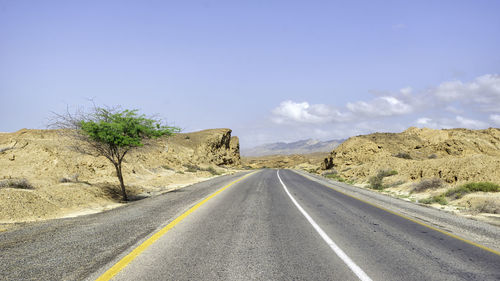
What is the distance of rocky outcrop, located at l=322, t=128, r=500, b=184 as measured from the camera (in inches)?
771

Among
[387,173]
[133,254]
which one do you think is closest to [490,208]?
[133,254]

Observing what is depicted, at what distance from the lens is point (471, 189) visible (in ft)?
52.4

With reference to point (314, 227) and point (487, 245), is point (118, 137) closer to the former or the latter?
point (314, 227)

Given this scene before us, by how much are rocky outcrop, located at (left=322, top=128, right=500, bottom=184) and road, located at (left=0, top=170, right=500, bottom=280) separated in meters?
14.3

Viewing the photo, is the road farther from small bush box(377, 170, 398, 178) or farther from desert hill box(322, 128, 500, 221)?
small bush box(377, 170, 398, 178)

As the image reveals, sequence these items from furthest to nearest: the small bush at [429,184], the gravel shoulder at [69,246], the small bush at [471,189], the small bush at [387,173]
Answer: the small bush at [387,173]
the small bush at [429,184]
the small bush at [471,189]
the gravel shoulder at [69,246]

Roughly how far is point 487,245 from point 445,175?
652 inches

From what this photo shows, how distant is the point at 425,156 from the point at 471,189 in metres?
28.8

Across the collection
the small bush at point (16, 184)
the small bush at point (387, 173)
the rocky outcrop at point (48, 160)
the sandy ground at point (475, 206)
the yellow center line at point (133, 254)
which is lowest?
the sandy ground at point (475, 206)

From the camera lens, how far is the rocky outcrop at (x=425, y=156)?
64.3 feet


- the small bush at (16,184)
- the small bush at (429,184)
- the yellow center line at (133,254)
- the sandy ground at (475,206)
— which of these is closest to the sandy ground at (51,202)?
the small bush at (16,184)

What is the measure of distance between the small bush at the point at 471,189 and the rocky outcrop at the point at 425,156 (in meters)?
2.02

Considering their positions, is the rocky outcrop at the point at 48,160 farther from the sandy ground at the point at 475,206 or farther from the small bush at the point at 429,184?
the small bush at the point at 429,184

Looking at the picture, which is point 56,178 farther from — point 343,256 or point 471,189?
point 471,189
